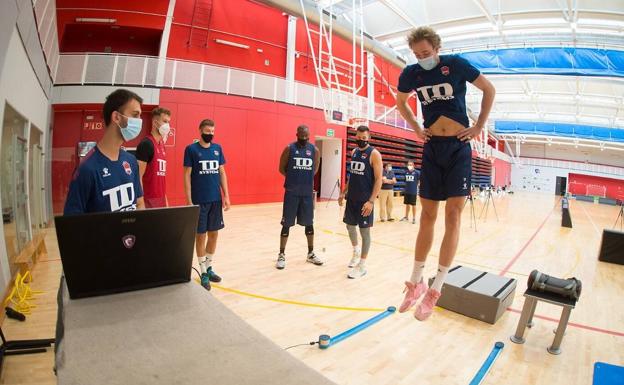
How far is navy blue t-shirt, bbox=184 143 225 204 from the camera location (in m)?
3.88

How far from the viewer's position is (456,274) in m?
4.04

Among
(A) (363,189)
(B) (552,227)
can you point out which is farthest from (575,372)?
(B) (552,227)

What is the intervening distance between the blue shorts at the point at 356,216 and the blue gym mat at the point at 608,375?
111 inches

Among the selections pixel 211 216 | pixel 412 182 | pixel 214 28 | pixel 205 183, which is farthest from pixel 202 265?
pixel 214 28

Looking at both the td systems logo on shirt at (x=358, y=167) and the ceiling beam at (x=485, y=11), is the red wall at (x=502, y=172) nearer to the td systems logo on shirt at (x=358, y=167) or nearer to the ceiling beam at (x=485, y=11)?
the ceiling beam at (x=485, y=11)

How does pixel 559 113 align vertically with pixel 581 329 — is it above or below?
above

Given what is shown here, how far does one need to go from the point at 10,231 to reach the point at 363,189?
4.22 m

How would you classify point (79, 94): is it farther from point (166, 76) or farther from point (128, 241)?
point (128, 241)

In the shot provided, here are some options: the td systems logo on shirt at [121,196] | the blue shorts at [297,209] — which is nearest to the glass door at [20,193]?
the td systems logo on shirt at [121,196]

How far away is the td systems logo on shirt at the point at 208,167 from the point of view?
12.8 feet

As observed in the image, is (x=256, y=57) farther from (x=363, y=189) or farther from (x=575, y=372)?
(x=575, y=372)

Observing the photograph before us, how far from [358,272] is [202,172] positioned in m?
2.43

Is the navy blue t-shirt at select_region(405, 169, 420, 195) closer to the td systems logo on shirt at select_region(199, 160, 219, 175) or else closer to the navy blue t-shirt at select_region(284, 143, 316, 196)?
the navy blue t-shirt at select_region(284, 143, 316, 196)

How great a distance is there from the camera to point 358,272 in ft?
15.0
